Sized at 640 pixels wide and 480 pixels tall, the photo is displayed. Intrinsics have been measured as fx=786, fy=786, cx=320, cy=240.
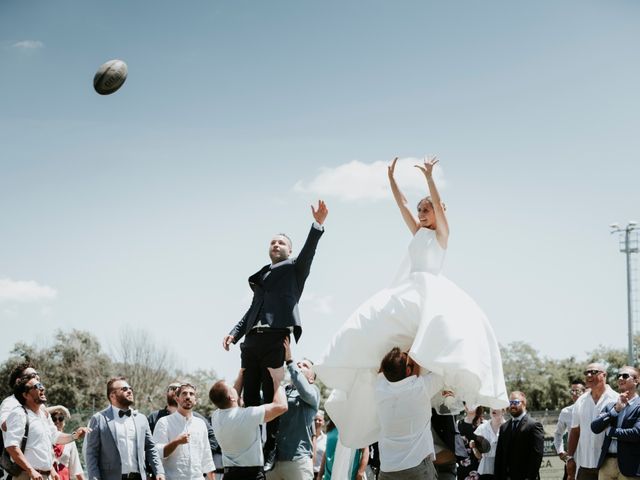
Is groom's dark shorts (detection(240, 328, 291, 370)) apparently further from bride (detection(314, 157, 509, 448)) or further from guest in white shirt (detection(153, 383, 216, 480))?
guest in white shirt (detection(153, 383, 216, 480))

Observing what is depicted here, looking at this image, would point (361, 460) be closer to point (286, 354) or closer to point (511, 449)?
point (286, 354)

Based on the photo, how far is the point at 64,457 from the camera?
11.4 metres

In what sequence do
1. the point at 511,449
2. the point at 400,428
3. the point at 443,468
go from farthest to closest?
the point at 511,449 → the point at 443,468 → the point at 400,428

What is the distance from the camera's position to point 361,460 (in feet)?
26.5

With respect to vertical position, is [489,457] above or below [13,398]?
below

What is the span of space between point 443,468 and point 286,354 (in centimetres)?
180

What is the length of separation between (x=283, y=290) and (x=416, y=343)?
1.92m

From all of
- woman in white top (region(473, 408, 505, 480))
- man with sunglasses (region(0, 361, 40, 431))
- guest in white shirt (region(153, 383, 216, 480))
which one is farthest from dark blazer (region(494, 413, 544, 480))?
man with sunglasses (region(0, 361, 40, 431))

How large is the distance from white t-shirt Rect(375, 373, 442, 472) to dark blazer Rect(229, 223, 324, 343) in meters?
1.58

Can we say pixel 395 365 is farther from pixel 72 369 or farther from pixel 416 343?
pixel 72 369

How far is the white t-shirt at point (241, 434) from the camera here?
23.2 feet

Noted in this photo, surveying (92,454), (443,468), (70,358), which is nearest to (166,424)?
(92,454)

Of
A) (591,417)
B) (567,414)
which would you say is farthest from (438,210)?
(567,414)

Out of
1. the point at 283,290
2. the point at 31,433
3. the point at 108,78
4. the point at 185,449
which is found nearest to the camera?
the point at 283,290
